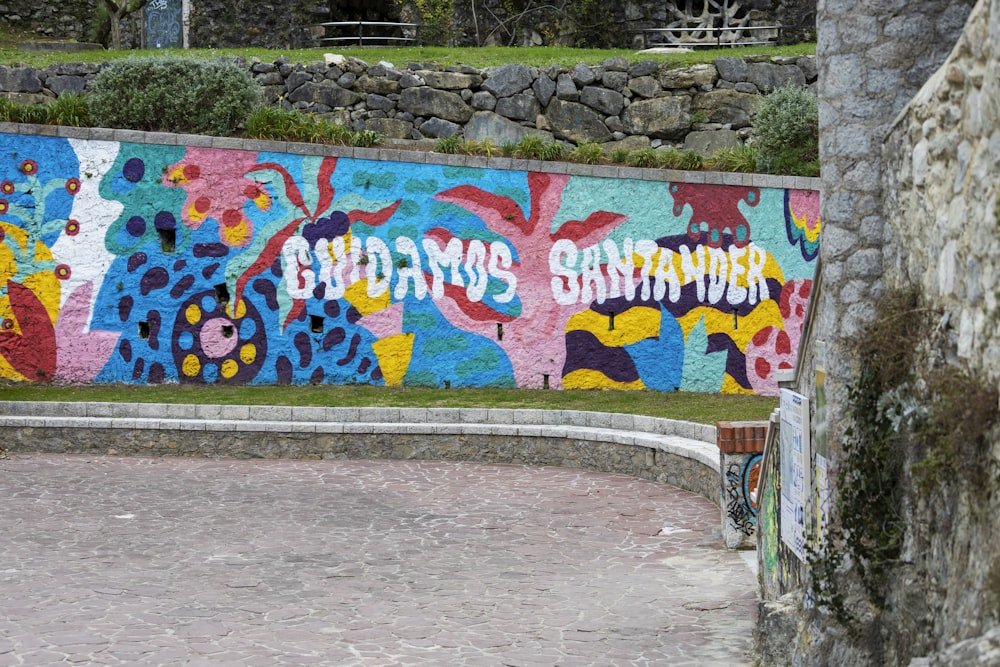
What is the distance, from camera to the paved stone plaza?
7.67 m

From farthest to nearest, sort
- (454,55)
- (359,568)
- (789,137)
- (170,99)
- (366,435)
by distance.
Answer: (454,55) → (170,99) → (789,137) → (366,435) → (359,568)

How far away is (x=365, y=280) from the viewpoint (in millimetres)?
17578

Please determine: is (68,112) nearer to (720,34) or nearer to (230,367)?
(230,367)

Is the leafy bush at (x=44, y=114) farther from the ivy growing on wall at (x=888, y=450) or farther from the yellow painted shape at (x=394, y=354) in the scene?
the ivy growing on wall at (x=888, y=450)

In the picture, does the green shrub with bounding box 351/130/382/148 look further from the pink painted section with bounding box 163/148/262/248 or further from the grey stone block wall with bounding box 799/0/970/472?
the grey stone block wall with bounding box 799/0/970/472

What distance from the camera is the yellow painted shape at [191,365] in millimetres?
17531

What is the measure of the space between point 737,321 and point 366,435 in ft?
18.9

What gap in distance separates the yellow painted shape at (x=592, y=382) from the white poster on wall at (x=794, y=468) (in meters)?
10.1

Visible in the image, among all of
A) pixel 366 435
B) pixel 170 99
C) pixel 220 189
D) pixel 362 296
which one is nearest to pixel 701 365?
pixel 362 296

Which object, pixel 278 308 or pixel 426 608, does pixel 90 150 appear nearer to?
pixel 278 308

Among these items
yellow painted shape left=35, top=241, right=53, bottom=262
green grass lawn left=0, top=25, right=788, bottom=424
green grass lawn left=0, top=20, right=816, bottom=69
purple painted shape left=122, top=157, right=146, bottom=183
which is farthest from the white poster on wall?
green grass lawn left=0, top=20, right=816, bottom=69

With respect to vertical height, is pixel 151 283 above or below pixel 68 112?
below

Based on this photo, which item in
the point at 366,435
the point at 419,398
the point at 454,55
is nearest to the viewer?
the point at 366,435

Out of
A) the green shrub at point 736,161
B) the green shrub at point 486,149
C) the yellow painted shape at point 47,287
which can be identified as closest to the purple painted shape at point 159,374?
the yellow painted shape at point 47,287
